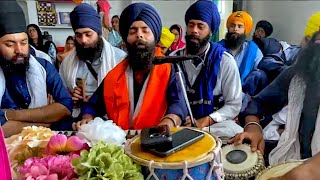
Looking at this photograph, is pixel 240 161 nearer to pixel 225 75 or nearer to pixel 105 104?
pixel 105 104

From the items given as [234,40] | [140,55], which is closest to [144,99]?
[140,55]

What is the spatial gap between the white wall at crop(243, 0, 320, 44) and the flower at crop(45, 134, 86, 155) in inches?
196

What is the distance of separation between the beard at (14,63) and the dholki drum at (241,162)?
1548mm

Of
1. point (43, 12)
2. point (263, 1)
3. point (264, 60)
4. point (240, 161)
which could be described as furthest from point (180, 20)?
point (240, 161)

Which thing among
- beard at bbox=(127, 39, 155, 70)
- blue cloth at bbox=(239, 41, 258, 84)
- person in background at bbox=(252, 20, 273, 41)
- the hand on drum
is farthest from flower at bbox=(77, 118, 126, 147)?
person in background at bbox=(252, 20, 273, 41)

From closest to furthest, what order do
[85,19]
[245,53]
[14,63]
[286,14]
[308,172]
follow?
[308,172]
[14,63]
[85,19]
[245,53]
[286,14]

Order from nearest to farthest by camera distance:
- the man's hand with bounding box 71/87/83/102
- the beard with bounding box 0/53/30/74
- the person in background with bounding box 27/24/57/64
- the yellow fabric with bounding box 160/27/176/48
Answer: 1. the beard with bounding box 0/53/30/74
2. the man's hand with bounding box 71/87/83/102
3. the yellow fabric with bounding box 160/27/176/48
4. the person in background with bounding box 27/24/57/64

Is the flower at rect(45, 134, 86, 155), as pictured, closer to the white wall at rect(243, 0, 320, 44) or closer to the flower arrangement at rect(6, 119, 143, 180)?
the flower arrangement at rect(6, 119, 143, 180)

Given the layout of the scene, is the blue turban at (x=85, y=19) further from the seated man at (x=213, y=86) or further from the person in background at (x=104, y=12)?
the person in background at (x=104, y=12)

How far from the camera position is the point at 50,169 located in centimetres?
117

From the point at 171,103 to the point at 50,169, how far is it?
102 centimetres

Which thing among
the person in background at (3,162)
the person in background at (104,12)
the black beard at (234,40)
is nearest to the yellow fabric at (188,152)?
the person in background at (3,162)

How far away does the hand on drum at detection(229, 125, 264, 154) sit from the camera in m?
1.68

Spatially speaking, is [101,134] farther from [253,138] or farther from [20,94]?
[20,94]
